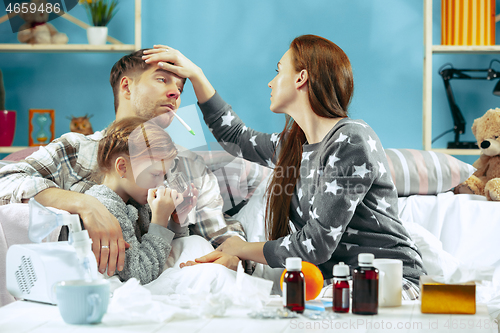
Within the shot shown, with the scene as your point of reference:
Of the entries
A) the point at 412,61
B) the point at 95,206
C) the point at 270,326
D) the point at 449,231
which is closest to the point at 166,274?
the point at 95,206

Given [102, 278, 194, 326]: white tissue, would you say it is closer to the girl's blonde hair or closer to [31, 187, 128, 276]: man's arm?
[31, 187, 128, 276]: man's arm

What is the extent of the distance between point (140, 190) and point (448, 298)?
0.71 m

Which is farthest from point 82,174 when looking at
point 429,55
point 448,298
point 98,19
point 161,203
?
point 429,55

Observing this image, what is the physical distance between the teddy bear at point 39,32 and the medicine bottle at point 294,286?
1.57 m

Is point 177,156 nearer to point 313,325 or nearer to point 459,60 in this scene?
point 313,325

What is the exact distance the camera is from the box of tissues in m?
0.68

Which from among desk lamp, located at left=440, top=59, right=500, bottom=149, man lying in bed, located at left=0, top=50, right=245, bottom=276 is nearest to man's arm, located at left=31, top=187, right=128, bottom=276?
man lying in bed, located at left=0, top=50, right=245, bottom=276

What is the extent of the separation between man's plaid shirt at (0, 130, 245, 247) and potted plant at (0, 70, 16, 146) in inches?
27.5

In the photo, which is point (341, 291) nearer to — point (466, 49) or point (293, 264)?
point (293, 264)

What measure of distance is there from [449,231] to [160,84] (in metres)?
A: 1.08

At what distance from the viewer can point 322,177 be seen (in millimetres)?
1051

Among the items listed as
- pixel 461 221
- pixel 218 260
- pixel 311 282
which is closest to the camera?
pixel 311 282

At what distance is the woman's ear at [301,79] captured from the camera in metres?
1.13

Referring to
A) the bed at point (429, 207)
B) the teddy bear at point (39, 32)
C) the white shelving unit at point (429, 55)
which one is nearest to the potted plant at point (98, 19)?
the teddy bear at point (39, 32)
